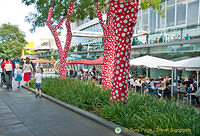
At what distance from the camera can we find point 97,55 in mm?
29172

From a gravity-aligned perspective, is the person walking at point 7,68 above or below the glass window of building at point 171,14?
below

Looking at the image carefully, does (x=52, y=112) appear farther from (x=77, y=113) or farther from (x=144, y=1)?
(x=144, y=1)

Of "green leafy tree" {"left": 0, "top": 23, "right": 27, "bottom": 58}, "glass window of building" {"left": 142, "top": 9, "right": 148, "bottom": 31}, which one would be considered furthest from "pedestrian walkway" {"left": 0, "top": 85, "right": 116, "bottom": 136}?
"green leafy tree" {"left": 0, "top": 23, "right": 27, "bottom": 58}

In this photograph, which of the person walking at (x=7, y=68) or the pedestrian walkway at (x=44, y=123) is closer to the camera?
the pedestrian walkway at (x=44, y=123)

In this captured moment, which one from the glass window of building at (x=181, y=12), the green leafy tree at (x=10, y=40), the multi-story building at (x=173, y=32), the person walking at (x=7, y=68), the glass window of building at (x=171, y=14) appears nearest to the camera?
the person walking at (x=7, y=68)

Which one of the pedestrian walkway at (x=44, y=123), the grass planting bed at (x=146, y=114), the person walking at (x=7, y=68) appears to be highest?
the person walking at (x=7, y=68)

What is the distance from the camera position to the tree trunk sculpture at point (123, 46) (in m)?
7.17

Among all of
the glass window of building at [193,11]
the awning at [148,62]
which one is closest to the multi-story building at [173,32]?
the glass window of building at [193,11]

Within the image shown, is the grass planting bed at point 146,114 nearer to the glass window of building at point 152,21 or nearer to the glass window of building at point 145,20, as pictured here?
the glass window of building at point 152,21

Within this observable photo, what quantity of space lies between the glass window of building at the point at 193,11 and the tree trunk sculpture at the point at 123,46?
16.0 m

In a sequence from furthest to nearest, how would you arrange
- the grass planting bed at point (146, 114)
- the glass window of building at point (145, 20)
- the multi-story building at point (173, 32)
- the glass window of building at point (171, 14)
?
the glass window of building at point (145, 20), the glass window of building at point (171, 14), the multi-story building at point (173, 32), the grass planting bed at point (146, 114)

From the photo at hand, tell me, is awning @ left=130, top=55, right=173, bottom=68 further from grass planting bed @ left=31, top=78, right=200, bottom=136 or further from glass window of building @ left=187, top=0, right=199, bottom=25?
glass window of building @ left=187, top=0, right=199, bottom=25

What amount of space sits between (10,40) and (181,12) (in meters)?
33.4

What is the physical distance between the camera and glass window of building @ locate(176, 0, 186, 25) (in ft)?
71.7
